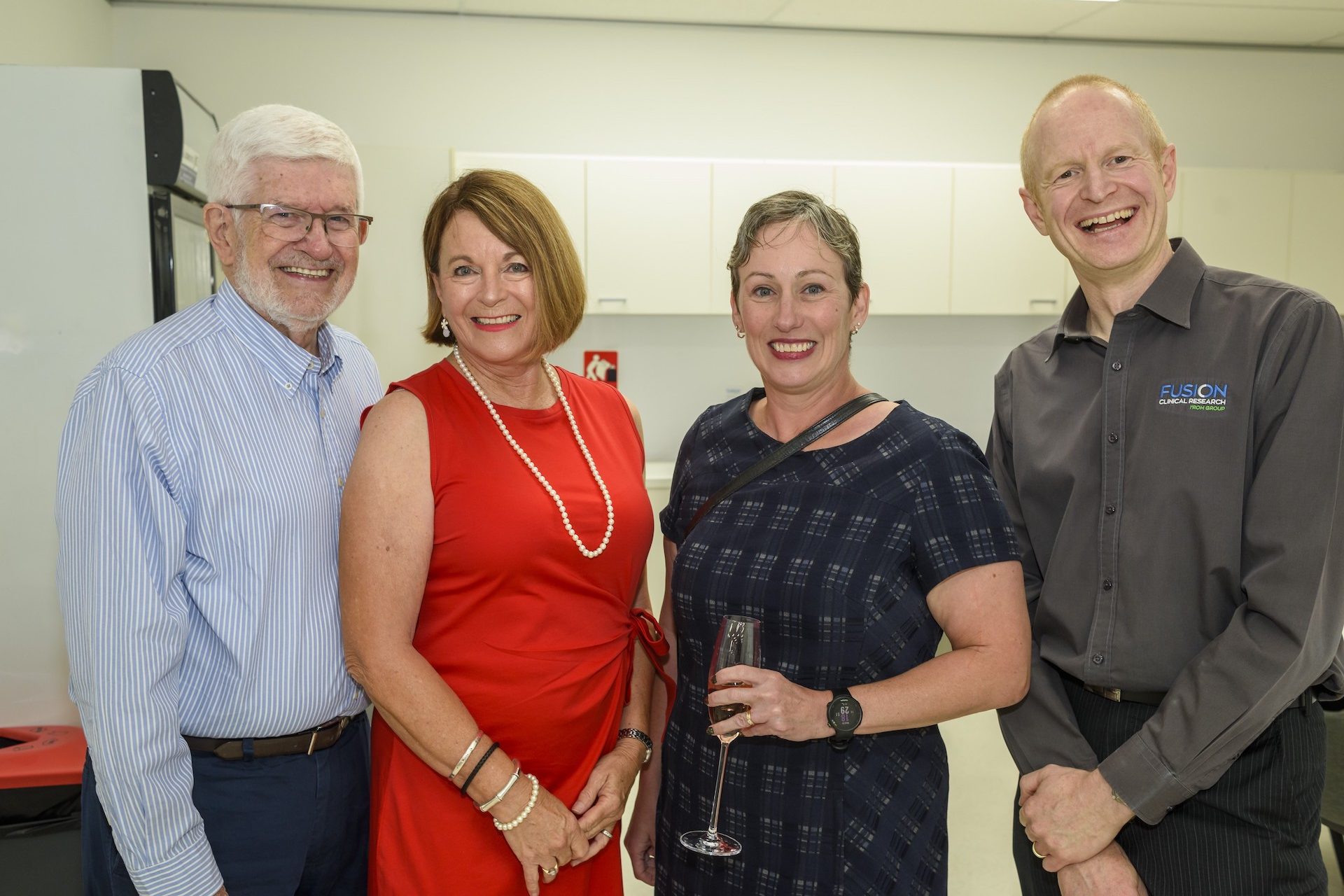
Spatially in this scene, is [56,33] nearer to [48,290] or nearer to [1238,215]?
[48,290]

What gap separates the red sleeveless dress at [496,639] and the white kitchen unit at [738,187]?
316 cm

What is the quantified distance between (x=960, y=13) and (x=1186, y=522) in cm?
396

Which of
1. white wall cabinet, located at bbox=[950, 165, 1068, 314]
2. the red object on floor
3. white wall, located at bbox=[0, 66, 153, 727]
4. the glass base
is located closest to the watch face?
the glass base

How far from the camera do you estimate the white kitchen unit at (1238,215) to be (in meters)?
4.91

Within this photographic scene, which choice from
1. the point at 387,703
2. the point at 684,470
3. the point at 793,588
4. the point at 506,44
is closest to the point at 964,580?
the point at 793,588

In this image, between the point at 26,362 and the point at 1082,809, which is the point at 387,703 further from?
the point at 26,362

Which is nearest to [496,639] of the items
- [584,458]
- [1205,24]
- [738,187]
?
[584,458]

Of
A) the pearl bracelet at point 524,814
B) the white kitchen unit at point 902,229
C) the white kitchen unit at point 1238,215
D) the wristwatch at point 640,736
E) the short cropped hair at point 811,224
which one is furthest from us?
the white kitchen unit at point 1238,215

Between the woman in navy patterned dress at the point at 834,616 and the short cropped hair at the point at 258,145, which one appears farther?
the short cropped hair at the point at 258,145

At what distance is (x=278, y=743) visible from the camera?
147cm

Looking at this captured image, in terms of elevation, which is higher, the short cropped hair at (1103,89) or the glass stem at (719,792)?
the short cropped hair at (1103,89)

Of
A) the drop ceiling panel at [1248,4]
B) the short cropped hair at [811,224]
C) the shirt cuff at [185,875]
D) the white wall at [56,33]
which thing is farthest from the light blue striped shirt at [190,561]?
the drop ceiling panel at [1248,4]

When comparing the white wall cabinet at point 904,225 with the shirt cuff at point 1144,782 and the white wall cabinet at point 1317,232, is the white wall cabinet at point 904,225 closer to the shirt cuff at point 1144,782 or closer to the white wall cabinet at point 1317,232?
the white wall cabinet at point 1317,232

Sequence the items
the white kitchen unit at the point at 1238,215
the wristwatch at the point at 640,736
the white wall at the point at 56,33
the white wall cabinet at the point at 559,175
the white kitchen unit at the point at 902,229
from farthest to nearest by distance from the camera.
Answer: the white kitchen unit at the point at 1238,215 → the white kitchen unit at the point at 902,229 → the white wall cabinet at the point at 559,175 → the white wall at the point at 56,33 → the wristwatch at the point at 640,736
